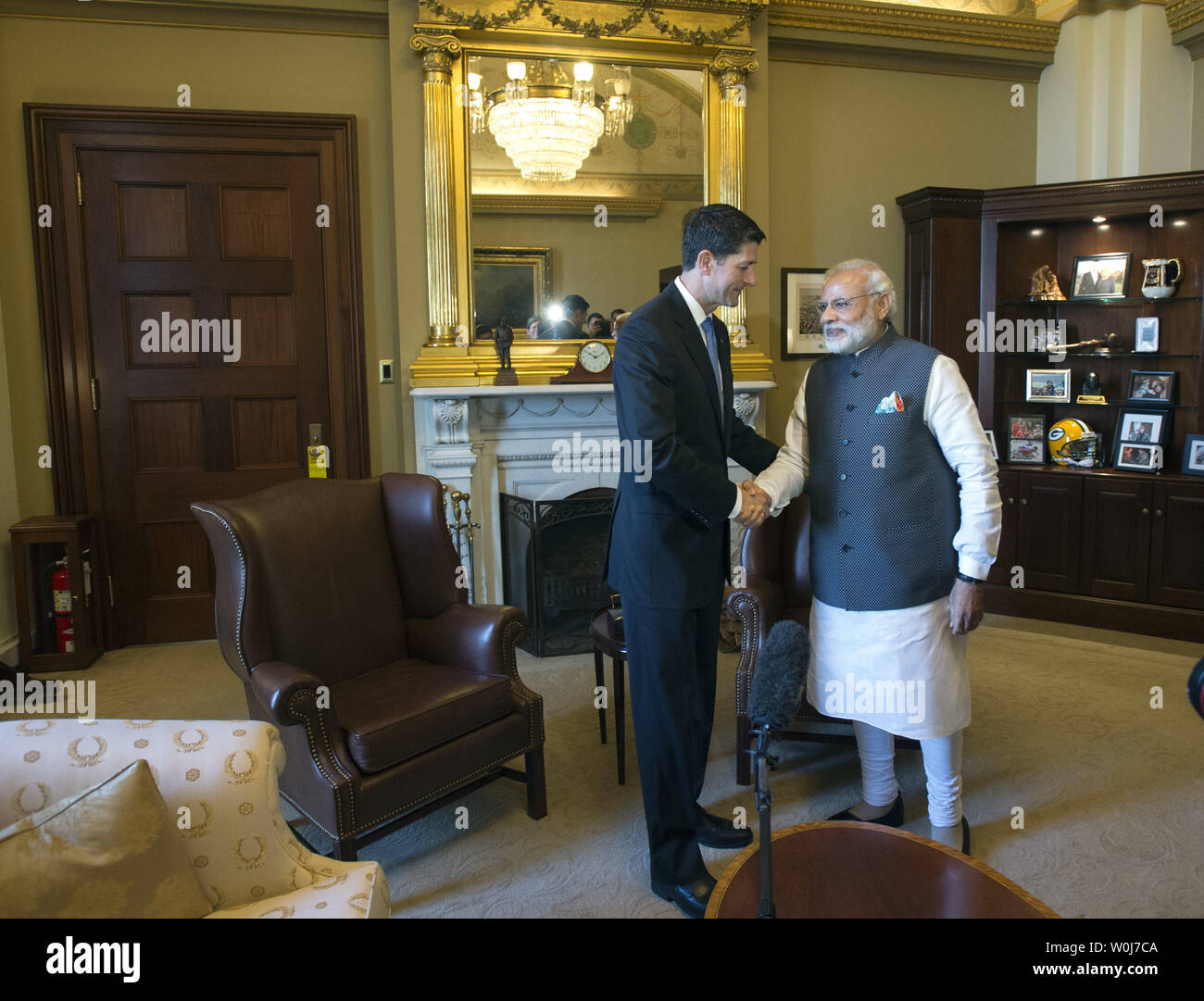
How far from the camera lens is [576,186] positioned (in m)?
4.55

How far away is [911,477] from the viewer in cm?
228

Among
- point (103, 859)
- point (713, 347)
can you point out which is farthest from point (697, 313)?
point (103, 859)

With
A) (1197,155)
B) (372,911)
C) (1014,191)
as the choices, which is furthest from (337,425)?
(1197,155)

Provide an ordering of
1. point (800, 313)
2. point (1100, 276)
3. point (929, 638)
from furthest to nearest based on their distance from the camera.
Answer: point (800, 313)
point (1100, 276)
point (929, 638)

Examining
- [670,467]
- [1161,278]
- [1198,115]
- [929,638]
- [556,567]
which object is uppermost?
[1198,115]

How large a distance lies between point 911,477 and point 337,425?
3.17m

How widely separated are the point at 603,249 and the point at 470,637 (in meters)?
2.53

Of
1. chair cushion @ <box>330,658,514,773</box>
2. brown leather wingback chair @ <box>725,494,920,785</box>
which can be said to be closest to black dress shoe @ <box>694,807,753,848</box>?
brown leather wingback chair @ <box>725,494,920,785</box>

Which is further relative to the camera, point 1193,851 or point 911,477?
point 1193,851

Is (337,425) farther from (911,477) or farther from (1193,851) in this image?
(1193,851)

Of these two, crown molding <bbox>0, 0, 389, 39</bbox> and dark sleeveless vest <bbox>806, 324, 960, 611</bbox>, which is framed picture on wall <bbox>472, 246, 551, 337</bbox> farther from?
dark sleeveless vest <bbox>806, 324, 960, 611</bbox>

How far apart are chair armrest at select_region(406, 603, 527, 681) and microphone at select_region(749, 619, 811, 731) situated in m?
1.63

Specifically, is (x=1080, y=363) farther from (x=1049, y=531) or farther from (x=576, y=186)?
(x=576, y=186)

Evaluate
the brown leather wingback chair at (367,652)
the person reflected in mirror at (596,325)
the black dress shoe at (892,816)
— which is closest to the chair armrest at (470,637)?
the brown leather wingback chair at (367,652)
